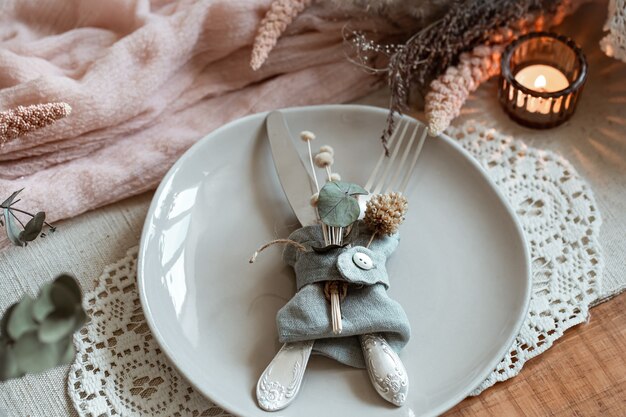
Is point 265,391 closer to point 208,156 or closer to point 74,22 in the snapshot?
point 208,156

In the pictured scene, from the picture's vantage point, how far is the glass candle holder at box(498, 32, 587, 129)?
909mm

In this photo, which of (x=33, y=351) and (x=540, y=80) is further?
(x=540, y=80)

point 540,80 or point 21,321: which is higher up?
point 21,321

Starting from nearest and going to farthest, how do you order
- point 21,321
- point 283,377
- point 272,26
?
1. point 21,321
2. point 283,377
3. point 272,26

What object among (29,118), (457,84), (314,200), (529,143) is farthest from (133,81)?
(529,143)

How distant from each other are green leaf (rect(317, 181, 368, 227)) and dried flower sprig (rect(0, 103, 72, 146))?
0.27 metres

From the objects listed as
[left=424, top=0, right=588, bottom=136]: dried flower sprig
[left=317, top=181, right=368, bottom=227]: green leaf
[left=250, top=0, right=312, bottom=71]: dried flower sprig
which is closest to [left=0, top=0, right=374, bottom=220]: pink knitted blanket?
[left=250, top=0, right=312, bottom=71]: dried flower sprig

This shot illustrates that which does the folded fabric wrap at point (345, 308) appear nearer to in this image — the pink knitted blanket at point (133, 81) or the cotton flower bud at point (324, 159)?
the cotton flower bud at point (324, 159)

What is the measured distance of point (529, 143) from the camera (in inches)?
36.9

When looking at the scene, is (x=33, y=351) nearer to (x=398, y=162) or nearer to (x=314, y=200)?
(x=314, y=200)

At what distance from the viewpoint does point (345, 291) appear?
0.74 metres

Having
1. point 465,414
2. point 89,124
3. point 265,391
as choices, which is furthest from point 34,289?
point 465,414

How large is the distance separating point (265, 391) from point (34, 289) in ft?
0.98

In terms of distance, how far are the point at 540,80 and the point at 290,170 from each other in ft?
1.13
